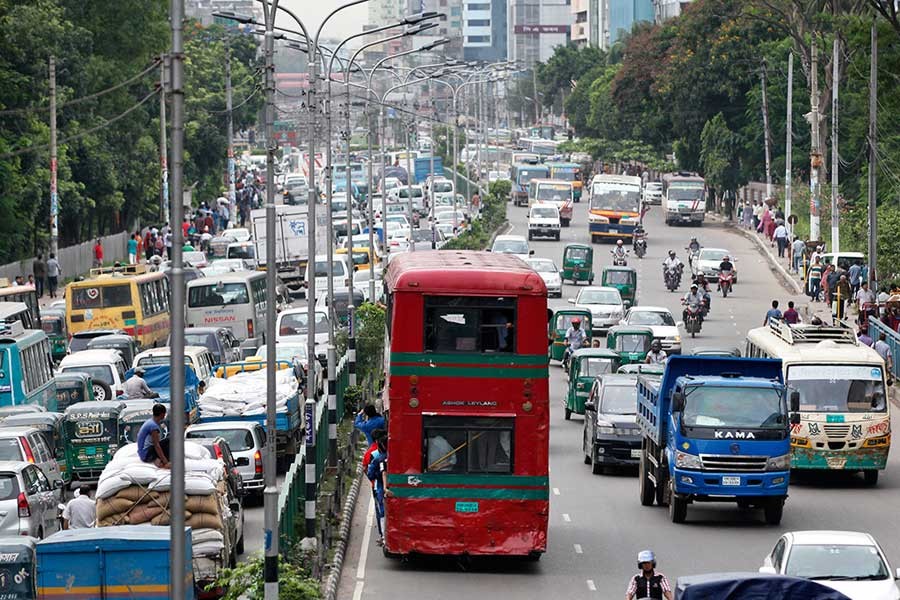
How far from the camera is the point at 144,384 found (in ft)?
113

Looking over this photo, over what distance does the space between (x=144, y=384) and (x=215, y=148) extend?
6633cm

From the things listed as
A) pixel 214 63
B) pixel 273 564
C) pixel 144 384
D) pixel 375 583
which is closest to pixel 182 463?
pixel 273 564

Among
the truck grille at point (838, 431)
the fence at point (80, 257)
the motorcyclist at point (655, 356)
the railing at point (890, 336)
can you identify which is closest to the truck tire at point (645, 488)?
the truck grille at point (838, 431)

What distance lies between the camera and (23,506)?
2272 centimetres

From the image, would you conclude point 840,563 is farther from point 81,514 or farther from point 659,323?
point 659,323

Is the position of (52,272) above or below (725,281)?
above

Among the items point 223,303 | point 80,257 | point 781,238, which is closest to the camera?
point 223,303

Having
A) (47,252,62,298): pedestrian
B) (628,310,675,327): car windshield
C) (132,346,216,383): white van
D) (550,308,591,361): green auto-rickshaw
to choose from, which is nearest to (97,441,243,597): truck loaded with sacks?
(132,346,216,383): white van

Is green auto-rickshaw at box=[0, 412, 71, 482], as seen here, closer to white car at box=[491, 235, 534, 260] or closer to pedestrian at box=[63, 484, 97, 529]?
pedestrian at box=[63, 484, 97, 529]

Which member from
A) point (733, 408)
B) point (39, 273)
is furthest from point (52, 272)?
point (733, 408)

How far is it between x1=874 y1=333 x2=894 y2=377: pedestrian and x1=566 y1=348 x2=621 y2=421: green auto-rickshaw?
225 inches

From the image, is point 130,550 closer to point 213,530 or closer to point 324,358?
point 213,530

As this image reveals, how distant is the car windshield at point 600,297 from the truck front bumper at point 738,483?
27.7 m

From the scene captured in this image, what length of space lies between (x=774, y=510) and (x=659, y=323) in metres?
22.1
